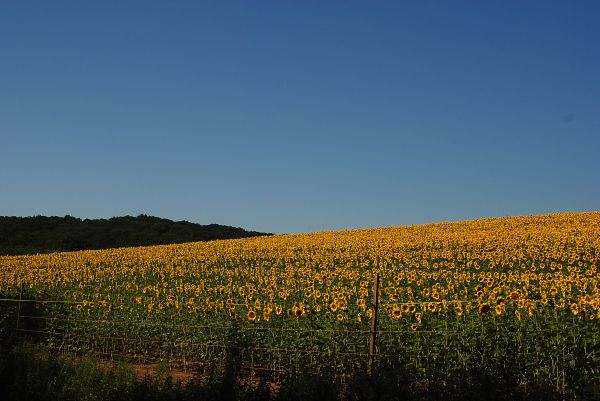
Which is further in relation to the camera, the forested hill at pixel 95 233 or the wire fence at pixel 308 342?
the forested hill at pixel 95 233

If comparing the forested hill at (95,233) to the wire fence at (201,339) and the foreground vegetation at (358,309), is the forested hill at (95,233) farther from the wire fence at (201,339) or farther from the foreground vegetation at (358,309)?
the wire fence at (201,339)

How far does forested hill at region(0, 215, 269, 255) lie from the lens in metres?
52.2

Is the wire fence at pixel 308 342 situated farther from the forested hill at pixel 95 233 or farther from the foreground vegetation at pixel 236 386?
the forested hill at pixel 95 233

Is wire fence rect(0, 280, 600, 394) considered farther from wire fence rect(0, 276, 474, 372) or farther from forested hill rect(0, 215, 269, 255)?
forested hill rect(0, 215, 269, 255)

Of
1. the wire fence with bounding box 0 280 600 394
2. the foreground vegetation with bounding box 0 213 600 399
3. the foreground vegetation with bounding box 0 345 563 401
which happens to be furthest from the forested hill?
the foreground vegetation with bounding box 0 345 563 401

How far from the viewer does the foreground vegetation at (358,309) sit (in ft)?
32.7

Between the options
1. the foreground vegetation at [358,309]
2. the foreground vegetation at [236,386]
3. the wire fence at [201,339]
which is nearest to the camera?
the foreground vegetation at [236,386]

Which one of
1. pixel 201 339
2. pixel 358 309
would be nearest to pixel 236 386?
pixel 201 339

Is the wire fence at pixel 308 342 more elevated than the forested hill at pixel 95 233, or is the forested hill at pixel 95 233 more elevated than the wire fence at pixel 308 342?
the forested hill at pixel 95 233

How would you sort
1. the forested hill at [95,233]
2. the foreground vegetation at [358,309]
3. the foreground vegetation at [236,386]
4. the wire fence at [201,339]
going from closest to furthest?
the foreground vegetation at [236,386] < the foreground vegetation at [358,309] < the wire fence at [201,339] < the forested hill at [95,233]

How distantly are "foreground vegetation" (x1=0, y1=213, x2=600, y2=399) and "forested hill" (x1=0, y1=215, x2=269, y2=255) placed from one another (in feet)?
64.6

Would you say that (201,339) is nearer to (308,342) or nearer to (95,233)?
(308,342)

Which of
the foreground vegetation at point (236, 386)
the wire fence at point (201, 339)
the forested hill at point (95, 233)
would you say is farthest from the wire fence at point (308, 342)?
the forested hill at point (95, 233)

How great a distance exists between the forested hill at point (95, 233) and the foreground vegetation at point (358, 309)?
19700mm
